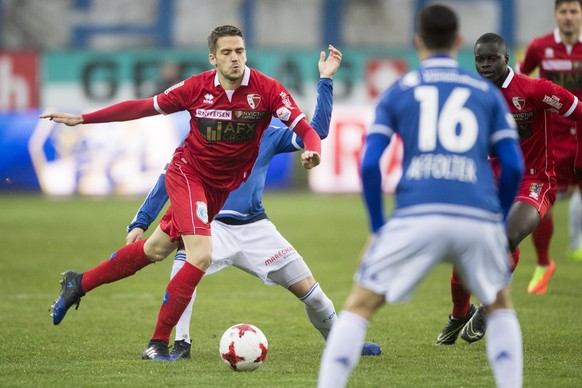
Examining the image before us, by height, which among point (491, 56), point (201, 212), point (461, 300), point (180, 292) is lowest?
point (461, 300)

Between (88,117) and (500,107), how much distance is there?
2.94 metres

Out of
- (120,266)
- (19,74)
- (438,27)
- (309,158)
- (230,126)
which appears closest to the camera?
(438,27)

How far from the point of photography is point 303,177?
874 inches

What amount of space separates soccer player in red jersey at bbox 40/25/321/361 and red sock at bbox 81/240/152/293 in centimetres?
9

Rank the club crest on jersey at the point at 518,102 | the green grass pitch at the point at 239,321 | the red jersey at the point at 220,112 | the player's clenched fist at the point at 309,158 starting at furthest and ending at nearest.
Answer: the club crest on jersey at the point at 518,102 < the red jersey at the point at 220,112 < the green grass pitch at the point at 239,321 < the player's clenched fist at the point at 309,158

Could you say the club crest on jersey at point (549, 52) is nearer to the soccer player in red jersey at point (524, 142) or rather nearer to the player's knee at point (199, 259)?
the soccer player in red jersey at point (524, 142)

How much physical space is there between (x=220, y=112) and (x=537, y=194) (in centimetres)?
244

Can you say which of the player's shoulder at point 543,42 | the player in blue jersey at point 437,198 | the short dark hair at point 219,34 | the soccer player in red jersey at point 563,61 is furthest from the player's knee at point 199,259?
the player's shoulder at point 543,42

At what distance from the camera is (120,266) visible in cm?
711

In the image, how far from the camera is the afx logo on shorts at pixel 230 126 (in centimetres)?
681

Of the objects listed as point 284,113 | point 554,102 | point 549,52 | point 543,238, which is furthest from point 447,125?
point 543,238

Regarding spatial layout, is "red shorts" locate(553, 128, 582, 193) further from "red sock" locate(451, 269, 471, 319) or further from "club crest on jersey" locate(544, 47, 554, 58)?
"red sock" locate(451, 269, 471, 319)

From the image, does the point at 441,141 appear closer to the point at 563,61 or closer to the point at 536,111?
the point at 536,111

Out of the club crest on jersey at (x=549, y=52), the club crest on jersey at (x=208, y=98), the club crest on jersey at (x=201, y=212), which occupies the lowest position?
the club crest on jersey at (x=201, y=212)
